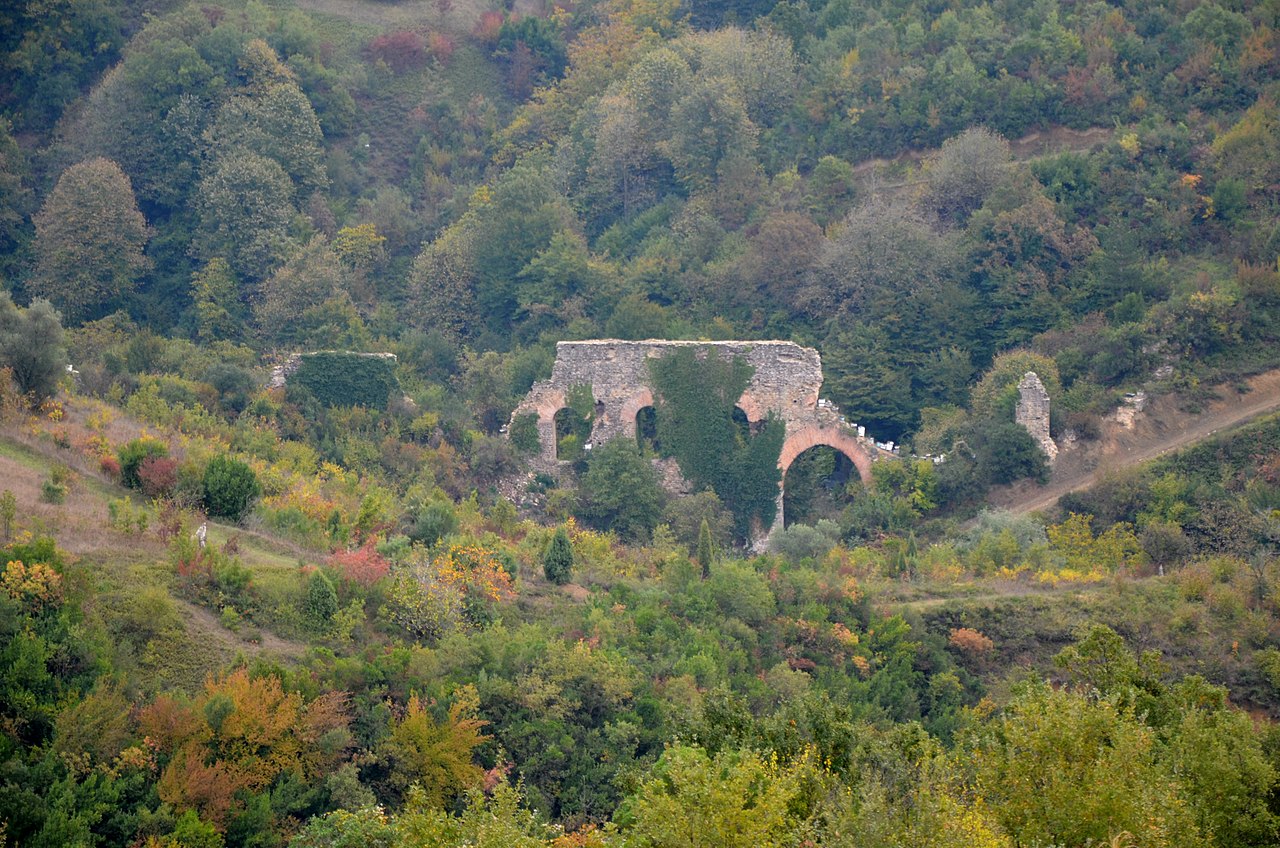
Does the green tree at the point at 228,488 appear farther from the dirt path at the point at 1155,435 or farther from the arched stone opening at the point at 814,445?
the dirt path at the point at 1155,435

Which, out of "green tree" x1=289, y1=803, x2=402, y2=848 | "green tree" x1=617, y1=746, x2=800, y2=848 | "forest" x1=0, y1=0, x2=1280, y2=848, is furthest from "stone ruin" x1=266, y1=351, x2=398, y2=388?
"green tree" x1=617, y1=746, x2=800, y2=848

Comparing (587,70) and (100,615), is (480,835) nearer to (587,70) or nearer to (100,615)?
(100,615)

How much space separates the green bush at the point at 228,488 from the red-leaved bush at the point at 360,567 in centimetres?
152

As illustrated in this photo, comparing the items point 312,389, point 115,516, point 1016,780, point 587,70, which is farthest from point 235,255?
point 1016,780

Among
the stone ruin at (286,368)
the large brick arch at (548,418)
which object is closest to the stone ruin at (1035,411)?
the large brick arch at (548,418)

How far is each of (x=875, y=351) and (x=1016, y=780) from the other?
56.5 ft

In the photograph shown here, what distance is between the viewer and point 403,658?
1800 centimetres

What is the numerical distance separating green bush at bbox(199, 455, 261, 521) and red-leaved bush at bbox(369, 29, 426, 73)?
71.9ft

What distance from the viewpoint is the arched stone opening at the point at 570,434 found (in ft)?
98.7

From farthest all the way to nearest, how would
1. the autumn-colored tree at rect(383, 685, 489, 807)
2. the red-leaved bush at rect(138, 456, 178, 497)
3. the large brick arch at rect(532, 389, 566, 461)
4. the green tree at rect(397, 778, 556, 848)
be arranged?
the large brick arch at rect(532, 389, 566, 461) → the red-leaved bush at rect(138, 456, 178, 497) → the autumn-colored tree at rect(383, 685, 489, 807) → the green tree at rect(397, 778, 556, 848)

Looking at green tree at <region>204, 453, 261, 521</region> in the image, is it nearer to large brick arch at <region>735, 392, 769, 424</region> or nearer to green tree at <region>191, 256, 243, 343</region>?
large brick arch at <region>735, 392, 769, 424</region>

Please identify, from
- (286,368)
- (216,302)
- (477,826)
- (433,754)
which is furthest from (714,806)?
(216,302)

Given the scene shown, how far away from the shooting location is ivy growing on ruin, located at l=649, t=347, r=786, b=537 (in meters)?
29.3

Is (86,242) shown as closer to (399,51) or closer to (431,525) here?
(399,51)
